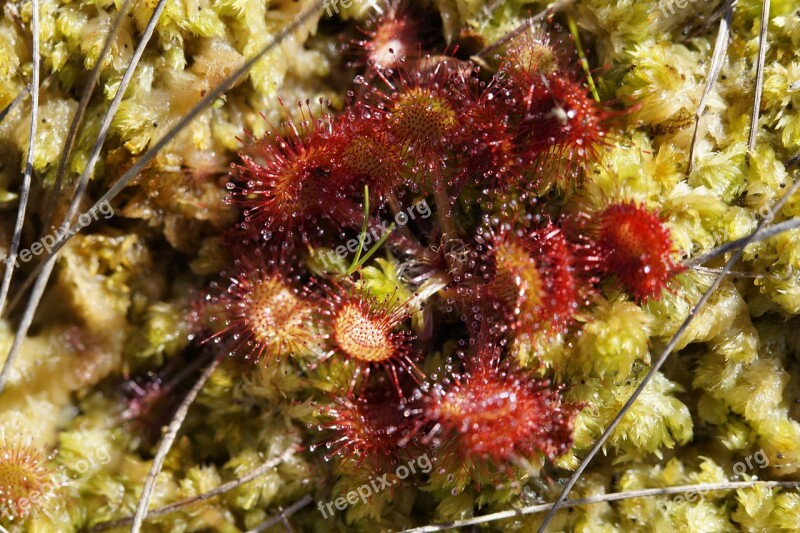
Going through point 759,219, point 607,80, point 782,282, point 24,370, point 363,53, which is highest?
point 363,53

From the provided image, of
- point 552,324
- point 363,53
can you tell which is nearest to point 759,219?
point 552,324

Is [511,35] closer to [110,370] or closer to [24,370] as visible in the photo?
[110,370]
